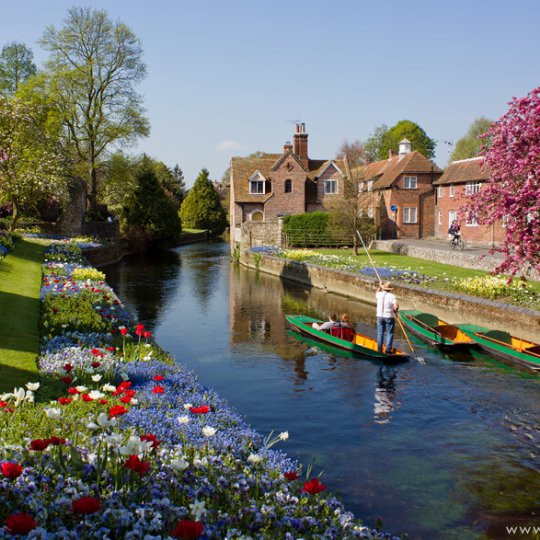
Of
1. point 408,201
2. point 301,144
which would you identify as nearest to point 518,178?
point 408,201

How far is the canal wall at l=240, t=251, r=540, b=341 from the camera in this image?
1822 cm

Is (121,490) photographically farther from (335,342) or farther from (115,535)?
(335,342)

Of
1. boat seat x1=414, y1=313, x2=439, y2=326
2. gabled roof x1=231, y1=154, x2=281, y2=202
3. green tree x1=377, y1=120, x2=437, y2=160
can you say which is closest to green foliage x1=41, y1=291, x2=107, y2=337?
boat seat x1=414, y1=313, x2=439, y2=326

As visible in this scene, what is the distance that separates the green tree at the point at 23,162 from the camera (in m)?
33.9

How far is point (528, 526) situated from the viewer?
25.3 ft

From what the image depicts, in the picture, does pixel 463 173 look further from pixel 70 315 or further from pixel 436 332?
pixel 70 315

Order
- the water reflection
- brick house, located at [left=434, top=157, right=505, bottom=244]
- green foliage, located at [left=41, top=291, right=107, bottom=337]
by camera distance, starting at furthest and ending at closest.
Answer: brick house, located at [left=434, top=157, right=505, bottom=244], green foliage, located at [left=41, top=291, right=107, bottom=337], the water reflection

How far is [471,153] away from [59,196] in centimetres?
7037

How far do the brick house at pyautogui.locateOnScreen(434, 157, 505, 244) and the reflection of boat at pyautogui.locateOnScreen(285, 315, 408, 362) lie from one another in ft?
91.9

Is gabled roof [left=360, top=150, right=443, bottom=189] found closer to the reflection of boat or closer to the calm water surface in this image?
the calm water surface

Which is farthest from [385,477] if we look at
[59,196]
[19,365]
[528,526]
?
[59,196]

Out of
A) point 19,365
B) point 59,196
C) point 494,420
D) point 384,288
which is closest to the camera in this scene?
point 19,365

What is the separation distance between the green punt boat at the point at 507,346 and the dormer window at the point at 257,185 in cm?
4191

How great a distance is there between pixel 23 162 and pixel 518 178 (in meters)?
29.7
